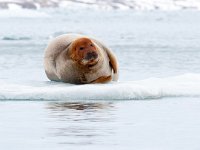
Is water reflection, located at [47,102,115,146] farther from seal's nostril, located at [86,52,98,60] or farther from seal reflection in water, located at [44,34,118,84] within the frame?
seal reflection in water, located at [44,34,118,84]

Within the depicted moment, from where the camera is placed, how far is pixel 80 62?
418 inches

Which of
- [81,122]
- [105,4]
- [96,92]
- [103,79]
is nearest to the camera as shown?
[81,122]

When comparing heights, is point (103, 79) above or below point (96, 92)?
below

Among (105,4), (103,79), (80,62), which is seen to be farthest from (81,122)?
(105,4)

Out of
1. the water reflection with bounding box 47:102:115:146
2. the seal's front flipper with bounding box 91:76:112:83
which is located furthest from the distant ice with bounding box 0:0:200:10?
the water reflection with bounding box 47:102:115:146

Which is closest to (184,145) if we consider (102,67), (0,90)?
(0,90)

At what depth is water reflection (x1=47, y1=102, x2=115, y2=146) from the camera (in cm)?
689

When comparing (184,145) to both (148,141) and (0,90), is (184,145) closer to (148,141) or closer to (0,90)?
(148,141)

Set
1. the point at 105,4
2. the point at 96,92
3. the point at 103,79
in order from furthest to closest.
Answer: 1. the point at 105,4
2. the point at 103,79
3. the point at 96,92

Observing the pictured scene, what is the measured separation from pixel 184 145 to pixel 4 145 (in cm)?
134

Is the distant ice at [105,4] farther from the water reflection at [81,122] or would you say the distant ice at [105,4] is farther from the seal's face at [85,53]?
the water reflection at [81,122]

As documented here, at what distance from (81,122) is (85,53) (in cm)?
266

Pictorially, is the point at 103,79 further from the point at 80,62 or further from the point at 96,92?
the point at 96,92

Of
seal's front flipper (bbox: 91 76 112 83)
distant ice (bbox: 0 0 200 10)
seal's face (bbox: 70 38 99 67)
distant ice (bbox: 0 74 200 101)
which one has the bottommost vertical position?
distant ice (bbox: 0 0 200 10)
